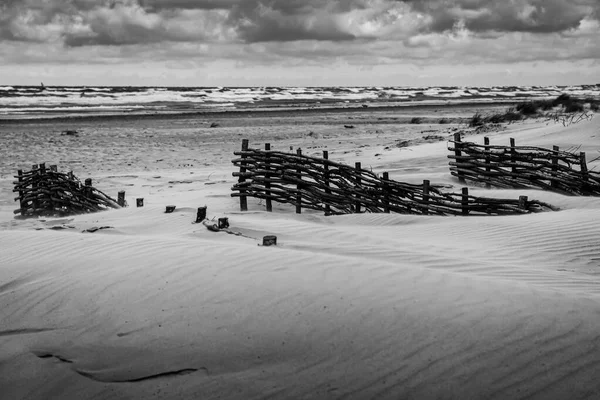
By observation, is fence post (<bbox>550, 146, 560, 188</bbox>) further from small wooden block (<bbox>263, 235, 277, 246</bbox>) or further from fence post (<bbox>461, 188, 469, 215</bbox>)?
small wooden block (<bbox>263, 235, 277, 246</bbox>)

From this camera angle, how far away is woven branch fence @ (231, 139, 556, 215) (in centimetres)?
827

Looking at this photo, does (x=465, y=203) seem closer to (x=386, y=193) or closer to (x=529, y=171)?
(x=386, y=193)

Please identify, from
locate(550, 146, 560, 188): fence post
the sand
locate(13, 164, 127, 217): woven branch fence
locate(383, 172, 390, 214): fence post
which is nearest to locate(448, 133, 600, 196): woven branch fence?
locate(550, 146, 560, 188): fence post

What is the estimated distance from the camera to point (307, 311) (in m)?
4.16

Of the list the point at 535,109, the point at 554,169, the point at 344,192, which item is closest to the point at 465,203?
the point at 344,192

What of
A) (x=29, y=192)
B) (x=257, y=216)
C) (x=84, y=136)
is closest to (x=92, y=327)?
(x=257, y=216)

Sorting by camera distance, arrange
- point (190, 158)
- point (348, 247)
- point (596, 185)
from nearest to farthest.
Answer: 1. point (348, 247)
2. point (596, 185)
3. point (190, 158)

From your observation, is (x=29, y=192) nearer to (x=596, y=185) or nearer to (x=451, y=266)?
(x=451, y=266)

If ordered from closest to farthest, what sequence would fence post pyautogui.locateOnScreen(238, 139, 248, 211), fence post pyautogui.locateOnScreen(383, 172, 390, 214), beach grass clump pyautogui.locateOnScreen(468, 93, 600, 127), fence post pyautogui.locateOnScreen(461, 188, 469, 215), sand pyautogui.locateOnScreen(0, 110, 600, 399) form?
sand pyautogui.locateOnScreen(0, 110, 600, 399)
fence post pyautogui.locateOnScreen(461, 188, 469, 215)
fence post pyautogui.locateOnScreen(383, 172, 390, 214)
fence post pyautogui.locateOnScreen(238, 139, 248, 211)
beach grass clump pyautogui.locateOnScreen(468, 93, 600, 127)

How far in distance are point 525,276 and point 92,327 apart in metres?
3.43

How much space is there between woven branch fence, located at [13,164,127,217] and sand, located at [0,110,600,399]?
2830mm

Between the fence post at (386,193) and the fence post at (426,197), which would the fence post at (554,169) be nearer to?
the fence post at (426,197)

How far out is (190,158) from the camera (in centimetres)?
1897

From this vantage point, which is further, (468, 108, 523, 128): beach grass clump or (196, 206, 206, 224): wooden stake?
(468, 108, 523, 128): beach grass clump
